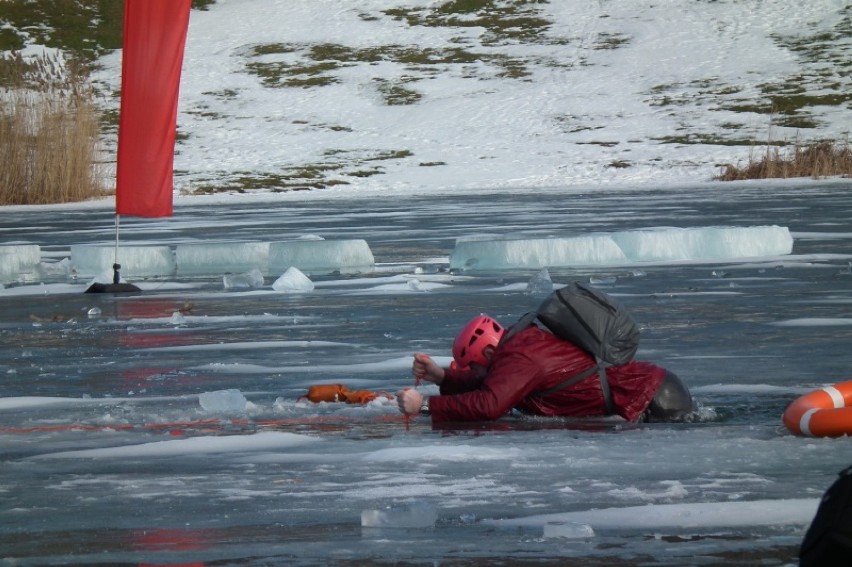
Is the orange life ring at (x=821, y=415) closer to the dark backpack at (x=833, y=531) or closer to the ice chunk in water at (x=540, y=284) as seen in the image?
the dark backpack at (x=833, y=531)

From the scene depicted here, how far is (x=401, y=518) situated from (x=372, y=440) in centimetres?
137

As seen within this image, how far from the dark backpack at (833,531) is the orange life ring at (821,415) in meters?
2.45

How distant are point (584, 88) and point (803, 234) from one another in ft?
145

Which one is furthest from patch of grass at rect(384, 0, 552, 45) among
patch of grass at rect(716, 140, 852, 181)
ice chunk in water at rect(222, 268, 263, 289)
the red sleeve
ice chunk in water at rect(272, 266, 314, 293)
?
the red sleeve

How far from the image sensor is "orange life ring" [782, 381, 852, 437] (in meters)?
5.03

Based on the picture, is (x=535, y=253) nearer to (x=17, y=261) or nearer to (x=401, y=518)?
(x=17, y=261)

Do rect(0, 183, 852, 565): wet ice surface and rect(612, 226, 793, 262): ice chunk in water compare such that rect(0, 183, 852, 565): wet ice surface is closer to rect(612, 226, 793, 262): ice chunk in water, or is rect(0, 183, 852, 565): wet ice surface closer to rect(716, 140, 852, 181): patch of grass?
rect(612, 226, 793, 262): ice chunk in water

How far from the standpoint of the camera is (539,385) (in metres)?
5.68

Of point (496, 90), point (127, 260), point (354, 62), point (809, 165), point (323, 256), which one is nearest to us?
point (323, 256)

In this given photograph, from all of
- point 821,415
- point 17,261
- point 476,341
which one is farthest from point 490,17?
point 821,415

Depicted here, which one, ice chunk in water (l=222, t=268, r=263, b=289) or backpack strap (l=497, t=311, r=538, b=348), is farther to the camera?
ice chunk in water (l=222, t=268, r=263, b=289)

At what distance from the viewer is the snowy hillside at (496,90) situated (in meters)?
44.7

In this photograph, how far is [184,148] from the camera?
51.0 meters

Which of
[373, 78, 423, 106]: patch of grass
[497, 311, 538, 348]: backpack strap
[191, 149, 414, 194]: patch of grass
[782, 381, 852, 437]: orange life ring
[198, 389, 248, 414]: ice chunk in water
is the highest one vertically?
[497, 311, 538, 348]: backpack strap
